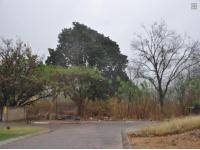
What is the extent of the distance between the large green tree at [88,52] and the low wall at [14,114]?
11595 mm

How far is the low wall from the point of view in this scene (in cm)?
4486

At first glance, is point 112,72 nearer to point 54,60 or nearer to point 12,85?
point 54,60

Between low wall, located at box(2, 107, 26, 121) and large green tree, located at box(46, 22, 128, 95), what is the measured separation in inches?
456

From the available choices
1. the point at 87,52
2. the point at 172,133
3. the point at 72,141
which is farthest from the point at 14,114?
the point at 72,141

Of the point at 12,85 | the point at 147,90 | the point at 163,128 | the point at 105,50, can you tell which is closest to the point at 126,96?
the point at 147,90

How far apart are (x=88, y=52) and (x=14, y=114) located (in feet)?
49.3

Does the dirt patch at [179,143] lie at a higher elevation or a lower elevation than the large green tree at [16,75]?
lower

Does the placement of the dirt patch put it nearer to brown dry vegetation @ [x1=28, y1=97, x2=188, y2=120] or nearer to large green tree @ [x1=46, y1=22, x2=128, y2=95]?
brown dry vegetation @ [x1=28, y1=97, x2=188, y2=120]

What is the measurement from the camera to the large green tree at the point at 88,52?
57.3 m

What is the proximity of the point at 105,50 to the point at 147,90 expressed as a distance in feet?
24.1

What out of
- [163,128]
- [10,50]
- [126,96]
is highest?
[10,50]

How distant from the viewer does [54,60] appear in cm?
5850


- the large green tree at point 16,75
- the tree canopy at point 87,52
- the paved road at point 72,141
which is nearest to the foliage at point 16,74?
the large green tree at point 16,75

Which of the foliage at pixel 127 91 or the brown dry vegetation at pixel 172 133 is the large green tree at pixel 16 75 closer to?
the foliage at pixel 127 91
